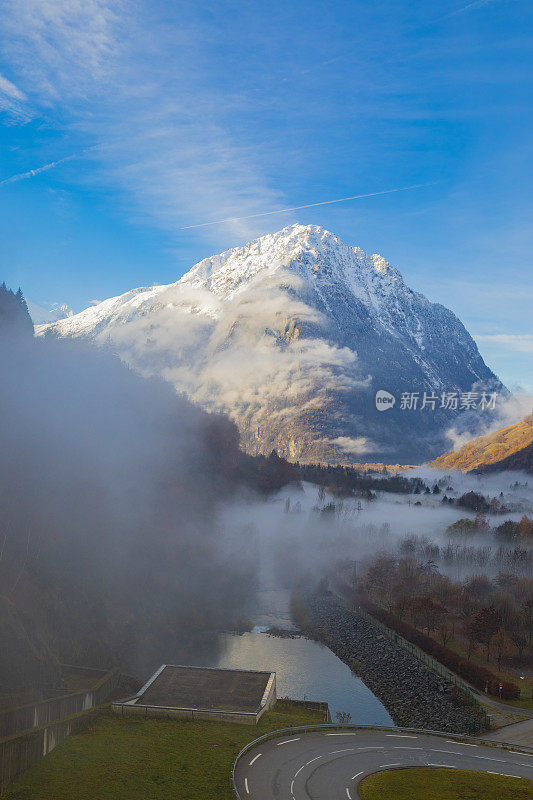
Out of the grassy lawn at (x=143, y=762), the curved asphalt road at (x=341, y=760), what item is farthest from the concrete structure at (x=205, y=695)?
the curved asphalt road at (x=341, y=760)

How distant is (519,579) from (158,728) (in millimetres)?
69117

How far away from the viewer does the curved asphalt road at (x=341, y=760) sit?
2923 centimetres

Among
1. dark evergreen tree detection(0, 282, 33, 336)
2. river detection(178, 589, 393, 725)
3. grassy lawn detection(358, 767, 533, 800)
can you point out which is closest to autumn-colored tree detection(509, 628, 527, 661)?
river detection(178, 589, 393, 725)

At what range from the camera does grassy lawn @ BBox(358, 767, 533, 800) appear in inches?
1102

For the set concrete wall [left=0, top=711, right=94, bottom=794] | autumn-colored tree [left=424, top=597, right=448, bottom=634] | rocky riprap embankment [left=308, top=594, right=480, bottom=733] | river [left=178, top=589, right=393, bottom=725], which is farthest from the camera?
autumn-colored tree [left=424, top=597, right=448, bottom=634]

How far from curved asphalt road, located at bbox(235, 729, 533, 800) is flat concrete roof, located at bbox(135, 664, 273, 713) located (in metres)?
8.99

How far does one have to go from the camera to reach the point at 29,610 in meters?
53.2

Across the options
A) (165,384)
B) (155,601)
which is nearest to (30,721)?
(155,601)

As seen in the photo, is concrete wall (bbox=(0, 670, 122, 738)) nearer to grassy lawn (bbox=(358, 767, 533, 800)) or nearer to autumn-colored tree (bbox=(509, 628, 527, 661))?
grassy lawn (bbox=(358, 767, 533, 800))

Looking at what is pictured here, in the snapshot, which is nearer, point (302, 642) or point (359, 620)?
point (302, 642)

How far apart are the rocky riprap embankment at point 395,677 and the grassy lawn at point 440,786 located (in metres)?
13.6

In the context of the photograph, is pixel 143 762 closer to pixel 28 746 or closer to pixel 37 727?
A: pixel 28 746

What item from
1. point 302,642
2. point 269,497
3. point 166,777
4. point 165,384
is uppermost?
point 165,384

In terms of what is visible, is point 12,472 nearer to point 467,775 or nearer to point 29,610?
point 29,610
